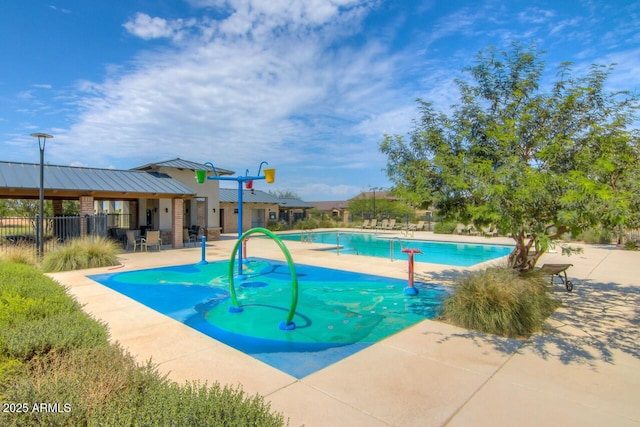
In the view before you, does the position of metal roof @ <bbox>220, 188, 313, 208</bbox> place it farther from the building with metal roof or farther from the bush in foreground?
the bush in foreground

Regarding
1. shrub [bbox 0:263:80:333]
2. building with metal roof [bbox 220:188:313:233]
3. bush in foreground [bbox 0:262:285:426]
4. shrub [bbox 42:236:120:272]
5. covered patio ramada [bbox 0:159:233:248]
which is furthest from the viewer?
building with metal roof [bbox 220:188:313:233]

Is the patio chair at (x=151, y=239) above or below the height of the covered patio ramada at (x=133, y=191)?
below

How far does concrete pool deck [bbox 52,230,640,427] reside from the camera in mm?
3393

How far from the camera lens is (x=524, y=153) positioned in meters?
7.09

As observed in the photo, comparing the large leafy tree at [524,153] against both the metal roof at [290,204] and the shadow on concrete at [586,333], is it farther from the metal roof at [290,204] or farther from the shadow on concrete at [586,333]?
the metal roof at [290,204]

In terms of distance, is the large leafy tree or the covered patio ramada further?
the covered patio ramada

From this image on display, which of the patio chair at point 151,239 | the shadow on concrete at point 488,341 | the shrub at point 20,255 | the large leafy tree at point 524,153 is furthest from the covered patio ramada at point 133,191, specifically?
the shadow on concrete at point 488,341

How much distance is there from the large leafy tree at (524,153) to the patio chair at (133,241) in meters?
13.9

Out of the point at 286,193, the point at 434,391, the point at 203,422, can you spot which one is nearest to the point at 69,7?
the point at 203,422

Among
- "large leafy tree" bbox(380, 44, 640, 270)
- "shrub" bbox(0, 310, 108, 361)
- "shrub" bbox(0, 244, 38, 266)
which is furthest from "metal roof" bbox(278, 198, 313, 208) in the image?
"shrub" bbox(0, 310, 108, 361)

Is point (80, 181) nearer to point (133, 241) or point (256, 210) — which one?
point (133, 241)

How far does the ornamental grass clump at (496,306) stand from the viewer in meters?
5.78

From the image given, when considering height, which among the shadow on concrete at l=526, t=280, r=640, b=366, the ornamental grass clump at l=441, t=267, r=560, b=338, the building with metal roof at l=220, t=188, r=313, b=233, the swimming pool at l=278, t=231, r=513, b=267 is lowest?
the swimming pool at l=278, t=231, r=513, b=267

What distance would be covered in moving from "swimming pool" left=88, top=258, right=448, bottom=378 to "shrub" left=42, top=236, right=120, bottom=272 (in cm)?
162
